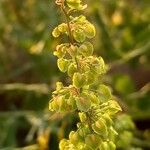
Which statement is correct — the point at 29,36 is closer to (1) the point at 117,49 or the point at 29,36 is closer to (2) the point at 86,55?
(1) the point at 117,49

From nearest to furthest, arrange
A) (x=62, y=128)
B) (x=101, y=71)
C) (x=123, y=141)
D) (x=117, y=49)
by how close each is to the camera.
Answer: (x=101, y=71), (x=123, y=141), (x=62, y=128), (x=117, y=49)

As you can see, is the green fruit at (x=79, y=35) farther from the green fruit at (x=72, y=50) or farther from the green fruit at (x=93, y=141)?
the green fruit at (x=93, y=141)

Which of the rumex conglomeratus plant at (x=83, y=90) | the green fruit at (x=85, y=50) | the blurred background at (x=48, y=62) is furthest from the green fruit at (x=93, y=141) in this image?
the blurred background at (x=48, y=62)

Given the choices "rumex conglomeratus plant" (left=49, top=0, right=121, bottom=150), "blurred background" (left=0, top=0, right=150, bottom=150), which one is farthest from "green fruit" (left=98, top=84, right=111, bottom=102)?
"blurred background" (left=0, top=0, right=150, bottom=150)

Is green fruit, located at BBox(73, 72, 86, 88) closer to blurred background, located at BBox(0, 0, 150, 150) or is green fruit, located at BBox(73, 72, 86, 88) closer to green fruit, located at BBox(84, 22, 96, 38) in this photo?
green fruit, located at BBox(84, 22, 96, 38)

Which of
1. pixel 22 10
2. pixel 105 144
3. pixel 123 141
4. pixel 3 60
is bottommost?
pixel 105 144

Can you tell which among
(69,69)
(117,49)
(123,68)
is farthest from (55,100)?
(123,68)
